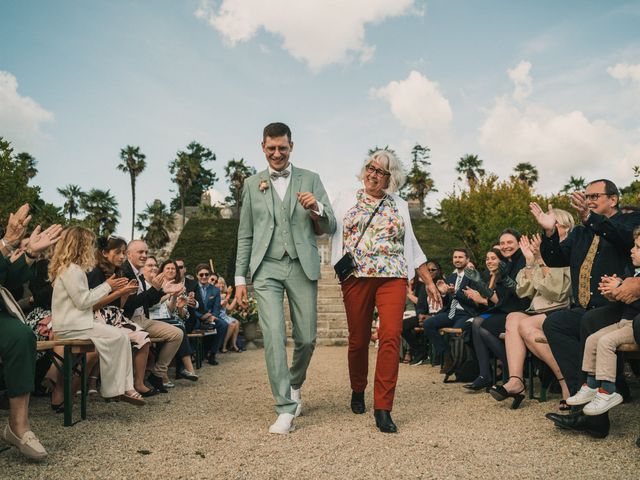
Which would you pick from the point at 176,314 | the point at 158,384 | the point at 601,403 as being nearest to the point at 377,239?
the point at 601,403

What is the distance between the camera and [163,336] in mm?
7258

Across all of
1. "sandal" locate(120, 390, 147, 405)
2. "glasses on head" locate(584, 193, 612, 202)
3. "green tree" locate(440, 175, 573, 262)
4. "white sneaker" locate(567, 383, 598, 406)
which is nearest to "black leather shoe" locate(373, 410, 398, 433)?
"white sneaker" locate(567, 383, 598, 406)

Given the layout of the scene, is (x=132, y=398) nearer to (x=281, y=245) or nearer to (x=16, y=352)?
(x=16, y=352)

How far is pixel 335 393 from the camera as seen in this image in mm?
6695

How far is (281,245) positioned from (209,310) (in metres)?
7.35

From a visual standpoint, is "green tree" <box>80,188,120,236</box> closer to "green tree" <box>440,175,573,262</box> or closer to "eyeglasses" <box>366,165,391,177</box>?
"green tree" <box>440,175,573,262</box>

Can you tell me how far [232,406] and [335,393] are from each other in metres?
1.27

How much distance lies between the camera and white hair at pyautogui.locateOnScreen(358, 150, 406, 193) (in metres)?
5.18

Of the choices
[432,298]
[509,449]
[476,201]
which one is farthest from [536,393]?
[476,201]

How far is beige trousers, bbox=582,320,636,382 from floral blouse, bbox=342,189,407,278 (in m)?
1.51

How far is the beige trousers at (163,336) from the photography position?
7.21 metres

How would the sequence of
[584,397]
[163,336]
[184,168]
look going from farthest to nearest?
[184,168] < [163,336] < [584,397]

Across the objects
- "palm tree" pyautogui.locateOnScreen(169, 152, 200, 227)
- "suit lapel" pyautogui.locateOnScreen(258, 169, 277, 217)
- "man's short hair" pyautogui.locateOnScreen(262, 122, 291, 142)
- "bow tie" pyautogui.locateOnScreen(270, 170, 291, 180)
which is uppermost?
"palm tree" pyautogui.locateOnScreen(169, 152, 200, 227)

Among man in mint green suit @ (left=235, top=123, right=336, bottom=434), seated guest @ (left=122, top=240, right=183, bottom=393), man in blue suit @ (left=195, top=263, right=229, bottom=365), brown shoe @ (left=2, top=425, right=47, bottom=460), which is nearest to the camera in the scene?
brown shoe @ (left=2, top=425, right=47, bottom=460)
